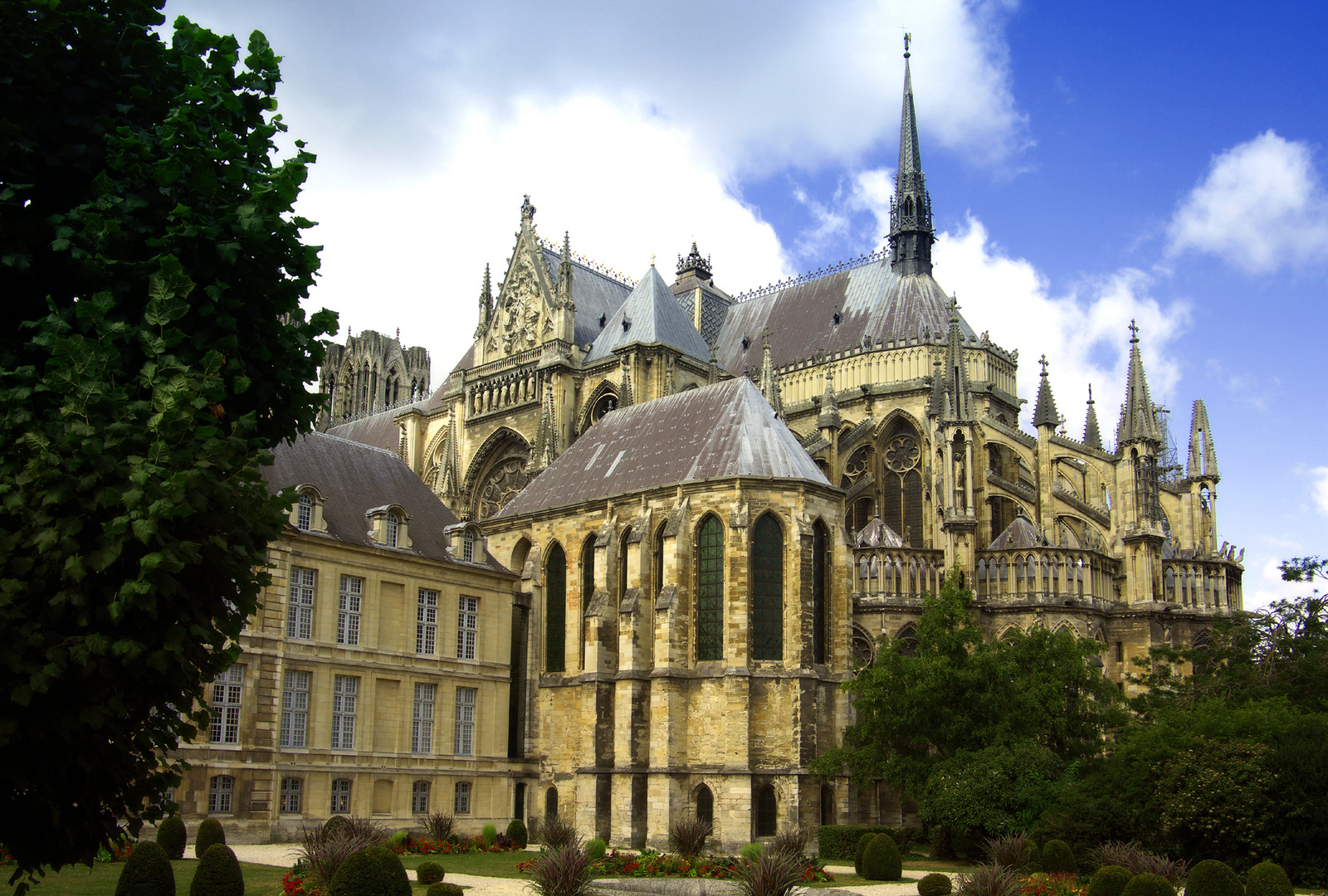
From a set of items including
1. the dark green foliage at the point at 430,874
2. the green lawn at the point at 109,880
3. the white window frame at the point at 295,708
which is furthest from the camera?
the white window frame at the point at 295,708

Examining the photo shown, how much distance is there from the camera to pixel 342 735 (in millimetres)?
32719

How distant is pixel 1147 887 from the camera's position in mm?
17312

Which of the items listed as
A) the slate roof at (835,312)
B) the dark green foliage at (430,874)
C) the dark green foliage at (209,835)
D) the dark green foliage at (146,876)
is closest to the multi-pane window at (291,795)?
the dark green foliage at (209,835)

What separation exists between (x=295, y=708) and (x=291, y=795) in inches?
85.2

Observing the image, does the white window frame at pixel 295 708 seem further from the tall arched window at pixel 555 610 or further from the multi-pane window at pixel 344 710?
the tall arched window at pixel 555 610

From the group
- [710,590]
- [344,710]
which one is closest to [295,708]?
[344,710]

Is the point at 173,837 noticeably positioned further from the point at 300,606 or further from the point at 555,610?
the point at 555,610

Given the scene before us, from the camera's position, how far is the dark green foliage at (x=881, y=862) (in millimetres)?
24734

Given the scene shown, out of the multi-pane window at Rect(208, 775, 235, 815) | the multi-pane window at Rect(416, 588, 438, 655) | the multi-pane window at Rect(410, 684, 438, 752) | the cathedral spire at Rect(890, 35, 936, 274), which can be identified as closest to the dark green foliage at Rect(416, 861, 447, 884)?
the multi-pane window at Rect(208, 775, 235, 815)

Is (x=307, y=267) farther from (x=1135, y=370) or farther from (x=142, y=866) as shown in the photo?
(x=1135, y=370)

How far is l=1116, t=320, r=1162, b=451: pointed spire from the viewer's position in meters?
38.2

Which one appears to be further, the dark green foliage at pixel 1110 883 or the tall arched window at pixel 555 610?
the tall arched window at pixel 555 610

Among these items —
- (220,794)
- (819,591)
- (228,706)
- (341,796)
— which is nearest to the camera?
(220,794)

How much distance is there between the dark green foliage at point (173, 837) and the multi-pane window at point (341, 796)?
7.22 metres
